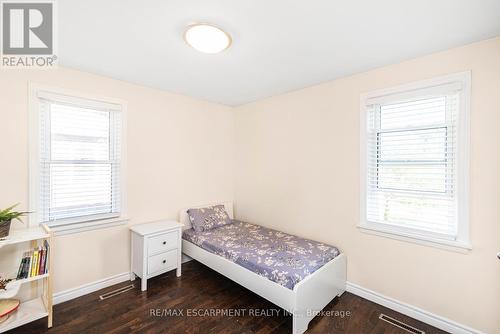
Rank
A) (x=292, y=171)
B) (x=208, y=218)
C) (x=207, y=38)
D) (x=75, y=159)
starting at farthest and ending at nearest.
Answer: (x=208, y=218) → (x=292, y=171) → (x=75, y=159) → (x=207, y=38)

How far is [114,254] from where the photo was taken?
2682 millimetres

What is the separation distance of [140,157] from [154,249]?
1137mm

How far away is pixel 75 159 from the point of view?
8.04ft

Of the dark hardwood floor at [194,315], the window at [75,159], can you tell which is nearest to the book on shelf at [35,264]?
the window at [75,159]

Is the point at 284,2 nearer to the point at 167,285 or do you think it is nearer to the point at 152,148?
the point at 152,148

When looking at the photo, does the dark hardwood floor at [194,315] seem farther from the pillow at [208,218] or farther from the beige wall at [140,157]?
the pillow at [208,218]

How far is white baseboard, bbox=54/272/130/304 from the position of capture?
2311 millimetres

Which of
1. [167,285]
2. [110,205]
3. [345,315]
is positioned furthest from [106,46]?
[345,315]

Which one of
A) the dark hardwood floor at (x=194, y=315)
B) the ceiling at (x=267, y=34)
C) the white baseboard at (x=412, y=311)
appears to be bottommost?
the dark hardwood floor at (x=194, y=315)

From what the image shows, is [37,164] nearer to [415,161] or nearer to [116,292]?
[116,292]

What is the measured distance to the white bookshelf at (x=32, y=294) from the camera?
1792 millimetres

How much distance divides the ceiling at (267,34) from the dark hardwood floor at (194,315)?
242cm

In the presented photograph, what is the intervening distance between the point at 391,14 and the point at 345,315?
2.52 metres

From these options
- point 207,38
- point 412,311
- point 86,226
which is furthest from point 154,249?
point 412,311
